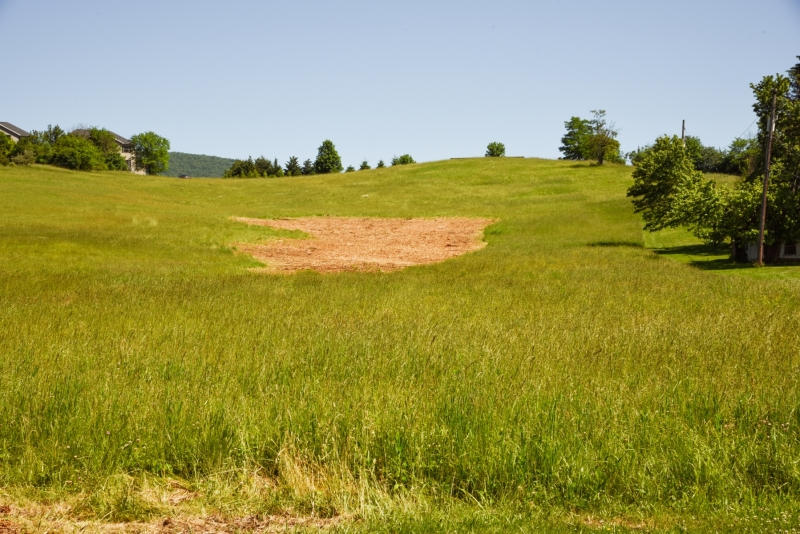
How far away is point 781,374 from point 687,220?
27.2 metres

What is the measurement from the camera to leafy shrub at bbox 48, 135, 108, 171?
104m

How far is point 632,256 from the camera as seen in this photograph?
3062 cm

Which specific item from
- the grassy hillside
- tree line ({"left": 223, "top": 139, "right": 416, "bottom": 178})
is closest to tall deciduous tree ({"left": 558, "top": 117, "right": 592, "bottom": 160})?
tree line ({"left": 223, "top": 139, "right": 416, "bottom": 178})

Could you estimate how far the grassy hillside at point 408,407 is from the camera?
232 inches

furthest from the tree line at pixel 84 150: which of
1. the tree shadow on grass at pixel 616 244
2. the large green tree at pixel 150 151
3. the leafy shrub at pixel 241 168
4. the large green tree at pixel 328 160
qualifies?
the tree shadow on grass at pixel 616 244

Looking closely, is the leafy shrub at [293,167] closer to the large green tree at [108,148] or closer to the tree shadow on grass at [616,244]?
the large green tree at [108,148]

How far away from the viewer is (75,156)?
105 metres

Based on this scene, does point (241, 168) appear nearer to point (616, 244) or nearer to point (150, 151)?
point (150, 151)

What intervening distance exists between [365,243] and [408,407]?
32.2 metres

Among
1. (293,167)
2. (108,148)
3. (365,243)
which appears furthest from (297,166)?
(365,243)

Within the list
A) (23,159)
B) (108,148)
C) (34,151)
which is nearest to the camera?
(23,159)

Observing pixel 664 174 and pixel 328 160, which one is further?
pixel 328 160

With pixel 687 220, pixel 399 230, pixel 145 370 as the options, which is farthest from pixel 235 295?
pixel 399 230

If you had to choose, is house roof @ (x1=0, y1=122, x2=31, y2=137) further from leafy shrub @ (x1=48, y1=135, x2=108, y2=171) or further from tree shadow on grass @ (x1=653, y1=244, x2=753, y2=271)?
tree shadow on grass @ (x1=653, y1=244, x2=753, y2=271)
